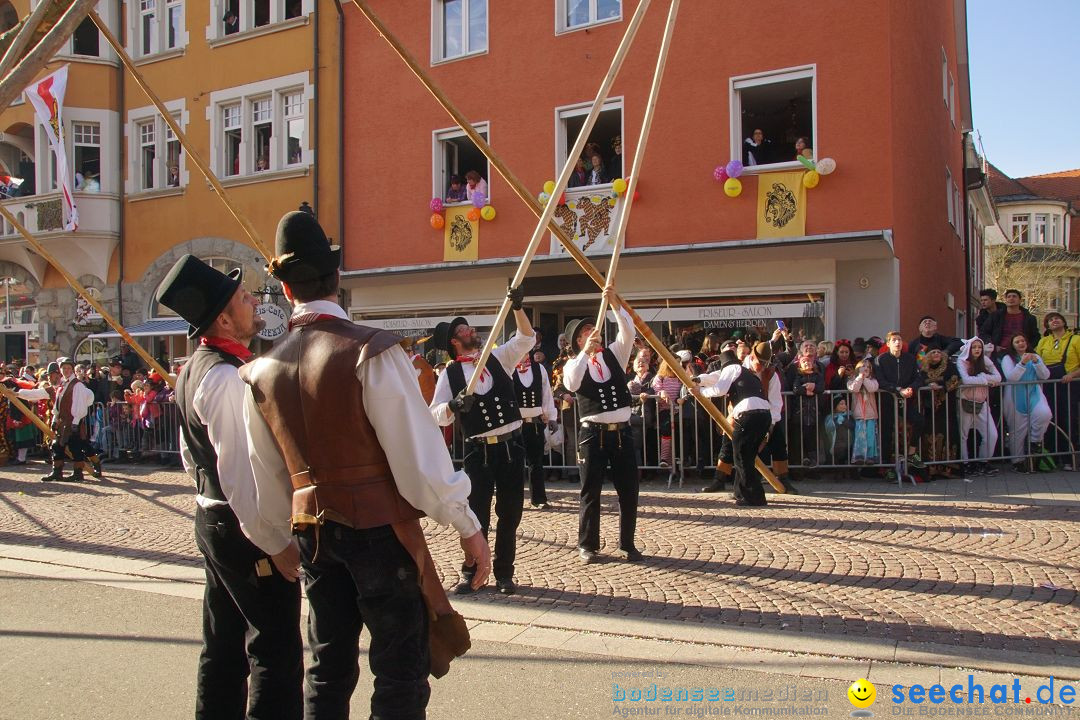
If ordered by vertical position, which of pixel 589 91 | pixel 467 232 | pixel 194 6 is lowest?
pixel 467 232

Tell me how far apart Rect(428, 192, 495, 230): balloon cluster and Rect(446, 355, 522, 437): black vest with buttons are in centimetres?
1034

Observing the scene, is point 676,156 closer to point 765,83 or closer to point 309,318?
point 765,83

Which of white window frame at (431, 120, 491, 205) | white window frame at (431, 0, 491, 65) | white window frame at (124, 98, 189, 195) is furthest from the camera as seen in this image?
white window frame at (124, 98, 189, 195)

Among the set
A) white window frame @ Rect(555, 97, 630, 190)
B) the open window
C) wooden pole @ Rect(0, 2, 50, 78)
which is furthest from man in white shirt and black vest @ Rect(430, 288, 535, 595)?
white window frame @ Rect(555, 97, 630, 190)

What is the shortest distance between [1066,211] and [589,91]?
154 ft

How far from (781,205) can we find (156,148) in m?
14.7

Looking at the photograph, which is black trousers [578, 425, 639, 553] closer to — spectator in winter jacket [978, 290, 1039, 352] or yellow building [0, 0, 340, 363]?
spectator in winter jacket [978, 290, 1039, 352]

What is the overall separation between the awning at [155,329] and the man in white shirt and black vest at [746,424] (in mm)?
13198

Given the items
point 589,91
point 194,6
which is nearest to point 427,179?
point 589,91

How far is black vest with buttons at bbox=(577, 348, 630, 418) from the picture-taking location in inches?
269

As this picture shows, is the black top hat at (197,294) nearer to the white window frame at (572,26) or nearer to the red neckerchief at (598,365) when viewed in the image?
the red neckerchief at (598,365)

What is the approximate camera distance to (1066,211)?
51750 millimetres

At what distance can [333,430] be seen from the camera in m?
2.83

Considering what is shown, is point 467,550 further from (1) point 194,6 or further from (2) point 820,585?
(1) point 194,6
